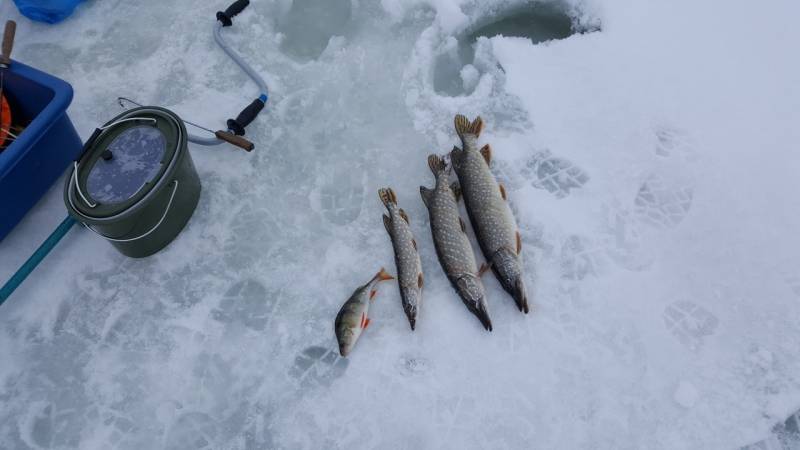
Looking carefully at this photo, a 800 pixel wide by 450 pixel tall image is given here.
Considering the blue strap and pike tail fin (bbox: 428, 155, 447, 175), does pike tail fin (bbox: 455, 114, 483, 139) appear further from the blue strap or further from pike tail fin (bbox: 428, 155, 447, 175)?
the blue strap

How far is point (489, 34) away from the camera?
3.67 meters

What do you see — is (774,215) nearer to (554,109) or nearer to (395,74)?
(554,109)

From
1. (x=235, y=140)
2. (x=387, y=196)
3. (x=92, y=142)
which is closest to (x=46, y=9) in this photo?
(x=92, y=142)

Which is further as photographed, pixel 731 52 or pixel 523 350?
pixel 731 52

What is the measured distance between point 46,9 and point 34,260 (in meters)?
1.96

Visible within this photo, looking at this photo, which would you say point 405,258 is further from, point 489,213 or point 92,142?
point 92,142

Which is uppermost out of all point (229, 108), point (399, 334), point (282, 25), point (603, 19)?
point (603, 19)

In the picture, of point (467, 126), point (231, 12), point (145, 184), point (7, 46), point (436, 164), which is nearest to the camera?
point (145, 184)

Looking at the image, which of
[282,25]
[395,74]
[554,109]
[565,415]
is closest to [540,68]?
[554,109]

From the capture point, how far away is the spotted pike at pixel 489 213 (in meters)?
2.62

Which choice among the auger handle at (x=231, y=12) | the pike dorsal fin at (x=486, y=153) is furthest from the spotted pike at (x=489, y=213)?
the auger handle at (x=231, y=12)

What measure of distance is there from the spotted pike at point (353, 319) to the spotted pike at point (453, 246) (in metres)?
0.41

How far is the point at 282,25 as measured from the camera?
12.2 ft

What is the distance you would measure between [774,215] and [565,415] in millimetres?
1573
